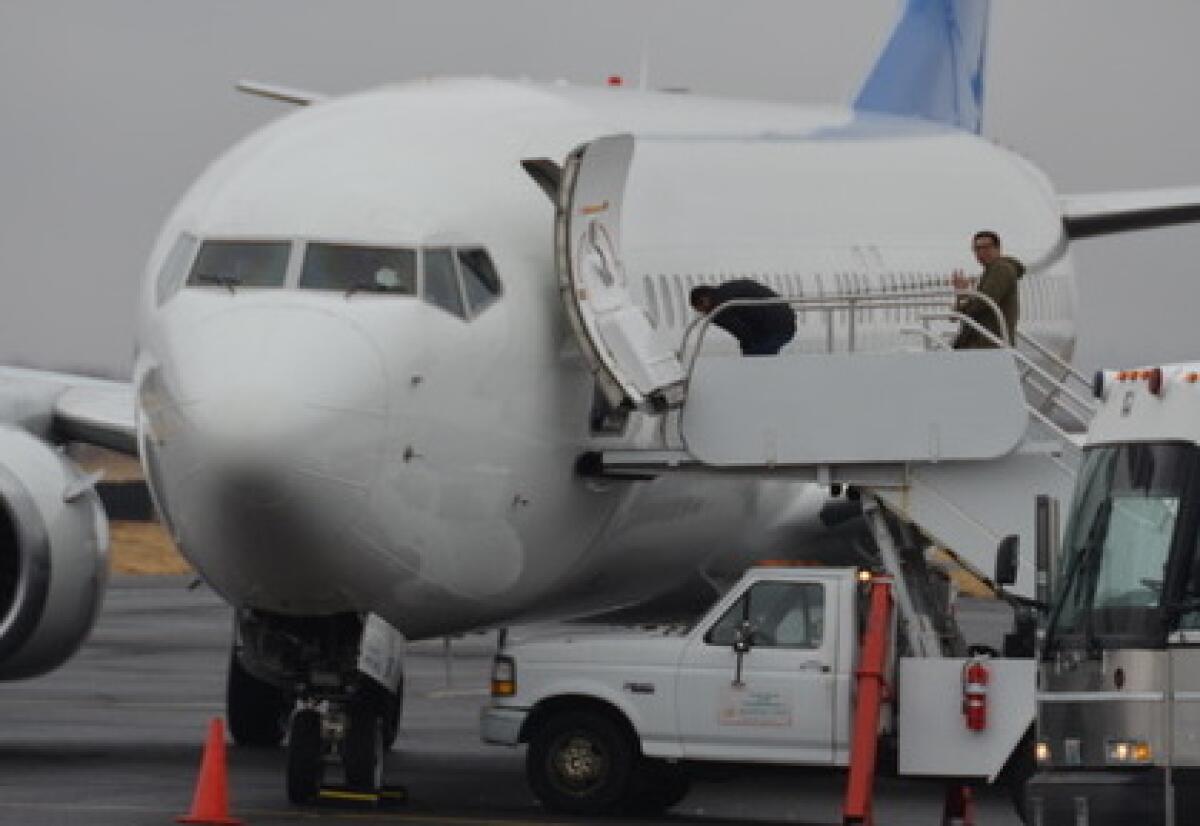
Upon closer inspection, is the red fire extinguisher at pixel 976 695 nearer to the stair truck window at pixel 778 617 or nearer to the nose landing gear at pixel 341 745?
the stair truck window at pixel 778 617

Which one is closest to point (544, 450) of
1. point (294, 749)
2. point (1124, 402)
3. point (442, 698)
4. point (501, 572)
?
point (501, 572)

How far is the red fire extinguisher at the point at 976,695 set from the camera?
22047mm

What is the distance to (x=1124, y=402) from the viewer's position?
18.8 meters

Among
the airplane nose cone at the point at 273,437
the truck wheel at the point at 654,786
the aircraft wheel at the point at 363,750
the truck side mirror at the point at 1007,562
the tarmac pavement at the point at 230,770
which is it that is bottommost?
the tarmac pavement at the point at 230,770

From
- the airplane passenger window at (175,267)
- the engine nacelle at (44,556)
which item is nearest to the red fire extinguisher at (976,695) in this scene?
the airplane passenger window at (175,267)

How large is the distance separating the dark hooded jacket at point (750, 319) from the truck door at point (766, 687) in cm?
220

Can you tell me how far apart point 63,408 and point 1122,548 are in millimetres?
12284

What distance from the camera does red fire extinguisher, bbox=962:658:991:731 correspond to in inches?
868

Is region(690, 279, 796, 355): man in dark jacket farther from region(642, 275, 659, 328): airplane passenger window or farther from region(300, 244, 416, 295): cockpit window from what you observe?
region(300, 244, 416, 295): cockpit window

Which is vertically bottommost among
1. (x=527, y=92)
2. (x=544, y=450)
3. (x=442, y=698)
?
(x=442, y=698)

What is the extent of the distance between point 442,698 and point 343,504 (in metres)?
14.4

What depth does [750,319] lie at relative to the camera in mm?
24250

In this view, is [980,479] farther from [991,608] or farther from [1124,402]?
[991,608]

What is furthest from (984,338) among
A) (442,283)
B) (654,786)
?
(442,283)
